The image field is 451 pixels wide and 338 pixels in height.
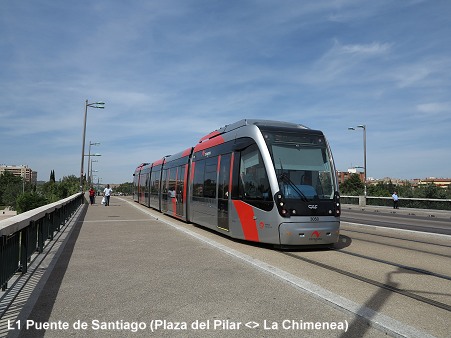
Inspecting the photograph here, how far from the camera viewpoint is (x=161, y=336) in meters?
4.16

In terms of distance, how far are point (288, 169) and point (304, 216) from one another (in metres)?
1.16

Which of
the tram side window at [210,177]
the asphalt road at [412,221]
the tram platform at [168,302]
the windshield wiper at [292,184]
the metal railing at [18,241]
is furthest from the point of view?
the asphalt road at [412,221]

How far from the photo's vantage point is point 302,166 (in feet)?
32.0

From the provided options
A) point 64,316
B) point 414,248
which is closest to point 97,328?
point 64,316

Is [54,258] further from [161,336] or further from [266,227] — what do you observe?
[161,336]

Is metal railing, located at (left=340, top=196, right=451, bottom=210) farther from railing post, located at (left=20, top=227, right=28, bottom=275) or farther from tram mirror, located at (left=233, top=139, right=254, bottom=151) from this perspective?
railing post, located at (left=20, top=227, right=28, bottom=275)

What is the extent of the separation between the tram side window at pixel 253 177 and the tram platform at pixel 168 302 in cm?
178

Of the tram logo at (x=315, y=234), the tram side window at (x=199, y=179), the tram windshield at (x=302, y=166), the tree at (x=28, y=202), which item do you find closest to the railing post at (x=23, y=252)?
the tram windshield at (x=302, y=166)

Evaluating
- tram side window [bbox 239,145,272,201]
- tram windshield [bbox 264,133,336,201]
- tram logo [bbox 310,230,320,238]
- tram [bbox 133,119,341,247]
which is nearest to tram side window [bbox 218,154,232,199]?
tram [bbox 133,119,341,247]

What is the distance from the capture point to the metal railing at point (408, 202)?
29.3 meters

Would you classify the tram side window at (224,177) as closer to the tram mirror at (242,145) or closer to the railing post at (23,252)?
the tram mirror at (242,145)

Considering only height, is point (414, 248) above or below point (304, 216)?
below

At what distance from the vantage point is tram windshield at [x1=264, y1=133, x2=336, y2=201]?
9469 mm

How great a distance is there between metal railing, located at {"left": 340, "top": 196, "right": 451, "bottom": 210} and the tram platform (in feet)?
84.0
